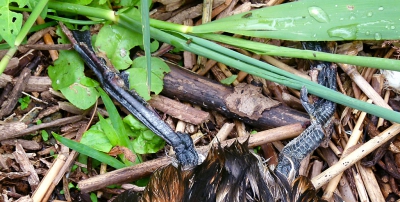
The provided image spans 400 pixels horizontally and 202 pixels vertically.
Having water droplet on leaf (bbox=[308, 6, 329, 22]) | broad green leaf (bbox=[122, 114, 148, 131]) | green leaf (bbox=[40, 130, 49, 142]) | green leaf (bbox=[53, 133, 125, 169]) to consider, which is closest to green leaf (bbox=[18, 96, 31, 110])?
green leaf (bbox=[40, 130, 49, 142])

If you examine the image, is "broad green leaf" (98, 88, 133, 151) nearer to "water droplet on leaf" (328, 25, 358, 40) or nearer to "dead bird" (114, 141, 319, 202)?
"dead bird" (114, 141, 319, 202)

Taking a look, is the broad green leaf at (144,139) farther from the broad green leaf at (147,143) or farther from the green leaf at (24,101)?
the green leaf at (24,101)

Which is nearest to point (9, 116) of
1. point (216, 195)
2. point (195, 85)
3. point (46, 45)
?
point (46, 45)

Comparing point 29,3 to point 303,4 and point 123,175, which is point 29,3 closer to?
point 123,175

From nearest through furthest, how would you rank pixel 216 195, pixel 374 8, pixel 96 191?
pixel 216 195 < pixel 374 8 < pixel 96 191

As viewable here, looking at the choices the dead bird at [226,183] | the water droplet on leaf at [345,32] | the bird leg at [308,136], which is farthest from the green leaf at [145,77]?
the water droplet on leaf at [345,32]

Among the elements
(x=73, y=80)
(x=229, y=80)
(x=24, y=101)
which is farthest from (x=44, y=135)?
(x=229, y=80)

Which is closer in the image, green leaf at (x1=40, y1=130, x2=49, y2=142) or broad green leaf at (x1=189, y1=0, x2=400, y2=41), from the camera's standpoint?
broad green leaf at (x1=189, y1=0, x2=400, y2=41)
